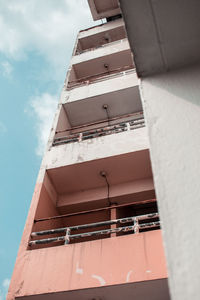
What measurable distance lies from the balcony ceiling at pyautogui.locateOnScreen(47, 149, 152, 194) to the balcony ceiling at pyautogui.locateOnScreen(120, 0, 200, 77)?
4.67 meters

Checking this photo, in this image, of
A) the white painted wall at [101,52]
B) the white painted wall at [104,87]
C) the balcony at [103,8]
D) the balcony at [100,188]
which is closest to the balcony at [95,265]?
the balcony at [100,188]

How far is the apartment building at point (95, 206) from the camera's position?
13.4 feet

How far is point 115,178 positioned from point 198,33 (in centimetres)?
550

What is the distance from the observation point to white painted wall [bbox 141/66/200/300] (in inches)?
34.9

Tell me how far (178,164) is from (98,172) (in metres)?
5.69

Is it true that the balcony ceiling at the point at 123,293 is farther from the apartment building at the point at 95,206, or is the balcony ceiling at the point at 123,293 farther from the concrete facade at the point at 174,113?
the concrete facade at the point at 174,113

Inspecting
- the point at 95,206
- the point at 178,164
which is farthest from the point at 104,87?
the point at 178,164

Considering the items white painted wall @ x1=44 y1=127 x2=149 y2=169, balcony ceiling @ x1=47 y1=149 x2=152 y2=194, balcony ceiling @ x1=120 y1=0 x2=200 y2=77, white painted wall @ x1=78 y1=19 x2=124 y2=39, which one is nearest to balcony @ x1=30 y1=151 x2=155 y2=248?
balcony ceiling @ x1=47 y1=149 x2=152 y2=194

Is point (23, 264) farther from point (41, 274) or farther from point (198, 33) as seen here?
point (198, 33)

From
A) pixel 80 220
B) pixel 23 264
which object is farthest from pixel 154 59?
pixel 80 220

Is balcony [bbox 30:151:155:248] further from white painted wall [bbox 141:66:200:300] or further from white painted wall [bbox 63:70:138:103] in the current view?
white painted wall [bbox 141:66:200:300]

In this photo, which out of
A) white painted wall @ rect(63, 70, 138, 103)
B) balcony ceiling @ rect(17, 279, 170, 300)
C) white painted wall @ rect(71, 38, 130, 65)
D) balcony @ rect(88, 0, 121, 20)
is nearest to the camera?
balcony ceiling @ rect(17, 279, 170, 300)

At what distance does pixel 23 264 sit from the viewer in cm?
460

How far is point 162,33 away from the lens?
174 cm
